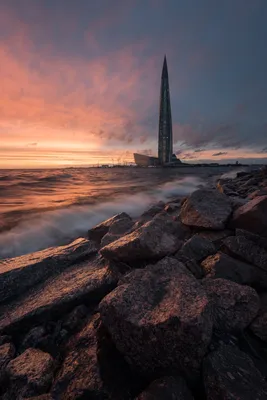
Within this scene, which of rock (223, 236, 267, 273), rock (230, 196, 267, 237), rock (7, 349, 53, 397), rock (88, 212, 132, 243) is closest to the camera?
Result: rock (7, 349, 53, 397)

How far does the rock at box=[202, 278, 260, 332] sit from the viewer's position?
97.6 inches

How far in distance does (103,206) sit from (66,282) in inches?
450

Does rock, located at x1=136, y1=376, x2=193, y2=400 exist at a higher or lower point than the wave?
higher

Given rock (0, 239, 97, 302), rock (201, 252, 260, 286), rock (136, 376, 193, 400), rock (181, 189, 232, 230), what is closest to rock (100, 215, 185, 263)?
rock (201, 252, 260, 286)

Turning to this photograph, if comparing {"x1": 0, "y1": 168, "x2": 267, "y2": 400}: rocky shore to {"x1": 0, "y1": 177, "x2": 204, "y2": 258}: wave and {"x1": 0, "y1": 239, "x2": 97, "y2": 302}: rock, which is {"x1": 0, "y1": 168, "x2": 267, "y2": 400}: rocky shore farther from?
{"x1": 0, "y1": 177, "x2": 204, "y2": 258}: wave

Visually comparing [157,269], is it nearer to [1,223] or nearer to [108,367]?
[108,367]

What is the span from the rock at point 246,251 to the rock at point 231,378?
163 cm

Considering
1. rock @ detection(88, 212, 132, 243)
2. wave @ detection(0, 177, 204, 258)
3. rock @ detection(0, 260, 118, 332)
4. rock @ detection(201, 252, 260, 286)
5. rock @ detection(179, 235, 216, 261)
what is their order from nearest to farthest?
rock @ detection(0, 260, 118, 332)
rock @ detection(201, 252, 260, 286)
rock @ detection(179, 235, 216, 261)
rock @ detection(88, 212, 132, 243)
wave @ detection(0, 177, 204, 258)

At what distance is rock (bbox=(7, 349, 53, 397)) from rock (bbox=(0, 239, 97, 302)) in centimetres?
145

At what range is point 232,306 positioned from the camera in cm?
260

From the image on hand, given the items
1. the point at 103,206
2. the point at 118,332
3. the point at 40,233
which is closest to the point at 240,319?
the point at 118,332

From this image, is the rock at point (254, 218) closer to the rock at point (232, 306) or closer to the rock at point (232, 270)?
the rock at point (232, 270)

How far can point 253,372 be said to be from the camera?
1.95 metres

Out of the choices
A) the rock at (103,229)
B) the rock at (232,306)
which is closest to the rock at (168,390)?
the rock at (232,306)
